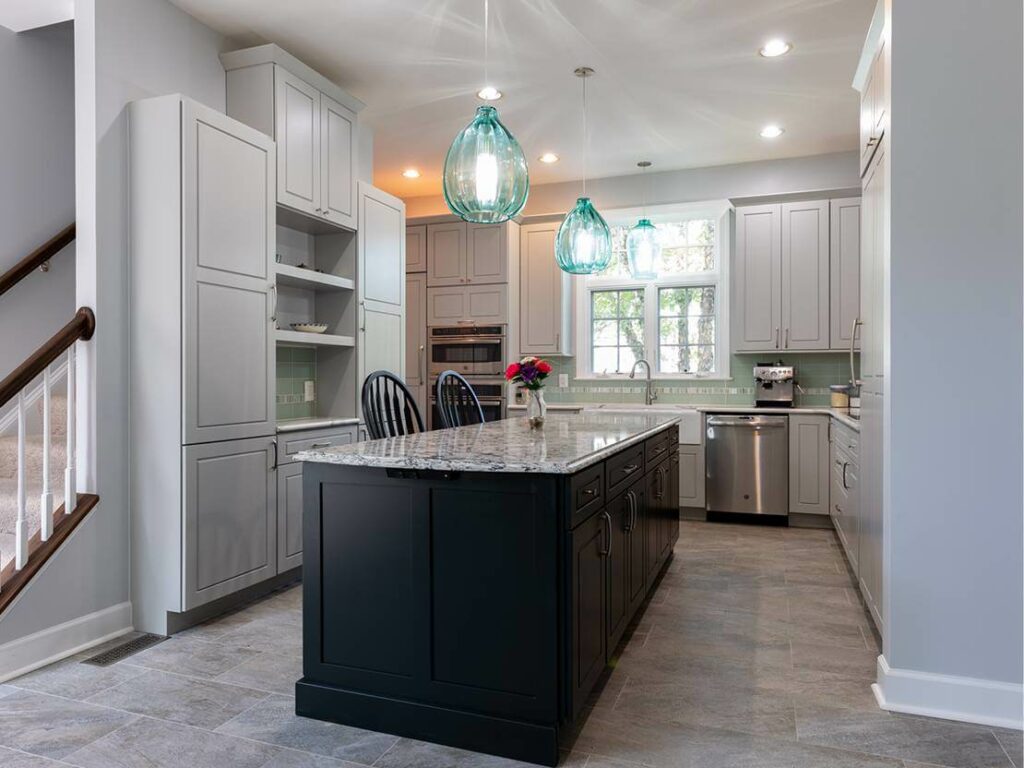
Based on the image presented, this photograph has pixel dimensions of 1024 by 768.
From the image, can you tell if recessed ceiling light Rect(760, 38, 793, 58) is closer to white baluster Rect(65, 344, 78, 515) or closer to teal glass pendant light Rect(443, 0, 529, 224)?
teal glass pendant light Rect(443, 0, 529, 224)

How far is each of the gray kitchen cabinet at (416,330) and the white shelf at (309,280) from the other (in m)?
1.98

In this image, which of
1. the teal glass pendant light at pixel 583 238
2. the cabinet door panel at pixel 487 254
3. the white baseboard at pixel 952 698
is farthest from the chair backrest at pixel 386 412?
the cabinet door panel at pixel 487 254

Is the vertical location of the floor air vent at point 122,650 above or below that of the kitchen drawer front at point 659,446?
below

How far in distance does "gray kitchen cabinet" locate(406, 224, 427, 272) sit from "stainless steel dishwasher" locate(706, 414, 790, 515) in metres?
2.94

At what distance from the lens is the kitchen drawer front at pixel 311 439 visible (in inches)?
143

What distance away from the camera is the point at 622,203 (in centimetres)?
621

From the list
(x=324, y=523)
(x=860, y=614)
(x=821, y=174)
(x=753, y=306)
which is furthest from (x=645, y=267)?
(x=324, y=523)

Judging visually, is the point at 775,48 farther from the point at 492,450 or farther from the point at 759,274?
the point at 492,450

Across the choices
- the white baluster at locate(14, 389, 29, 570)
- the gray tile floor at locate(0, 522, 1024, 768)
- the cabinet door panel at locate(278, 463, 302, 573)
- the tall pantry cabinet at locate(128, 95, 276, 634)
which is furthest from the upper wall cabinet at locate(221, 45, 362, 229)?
the gray tile floor at locate(0, 522, 1024, 768)

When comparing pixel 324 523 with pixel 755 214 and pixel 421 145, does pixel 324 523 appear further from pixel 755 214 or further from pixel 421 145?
pixel 755 214

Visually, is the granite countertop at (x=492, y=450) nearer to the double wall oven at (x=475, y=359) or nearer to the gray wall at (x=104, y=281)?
the gray wall at (x=104, y=281)

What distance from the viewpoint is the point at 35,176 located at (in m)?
3.64

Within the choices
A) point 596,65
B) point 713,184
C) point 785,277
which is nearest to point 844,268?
point 785,277

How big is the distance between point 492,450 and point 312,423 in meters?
1.92
